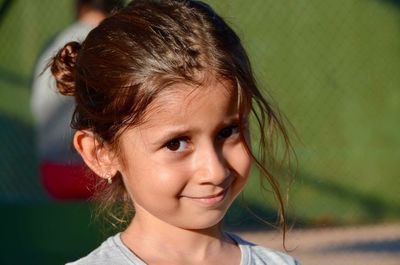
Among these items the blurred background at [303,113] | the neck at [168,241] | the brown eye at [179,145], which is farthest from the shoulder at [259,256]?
the blurred background at [303,113]

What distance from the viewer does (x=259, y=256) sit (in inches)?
91.4

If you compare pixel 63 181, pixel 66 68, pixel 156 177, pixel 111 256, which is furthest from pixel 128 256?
pixel 63 181

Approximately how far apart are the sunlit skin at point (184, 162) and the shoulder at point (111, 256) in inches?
1.3

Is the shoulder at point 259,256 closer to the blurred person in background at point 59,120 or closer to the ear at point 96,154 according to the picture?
the ear at point 96,154

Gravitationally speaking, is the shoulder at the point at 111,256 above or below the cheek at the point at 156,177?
below

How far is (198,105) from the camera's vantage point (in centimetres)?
203

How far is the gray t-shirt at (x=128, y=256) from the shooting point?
2.18 metres

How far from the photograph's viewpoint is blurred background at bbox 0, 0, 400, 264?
17.7 ft

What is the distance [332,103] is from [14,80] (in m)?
1.88

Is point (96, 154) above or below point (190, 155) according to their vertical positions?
below

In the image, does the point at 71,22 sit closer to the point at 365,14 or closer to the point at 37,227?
the point at 37,227

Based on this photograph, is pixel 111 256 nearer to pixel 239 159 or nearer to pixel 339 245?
pixel 239 159

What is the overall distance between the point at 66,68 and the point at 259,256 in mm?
622

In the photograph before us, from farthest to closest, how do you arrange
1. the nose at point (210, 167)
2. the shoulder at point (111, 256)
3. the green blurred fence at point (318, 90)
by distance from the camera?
the green blurred fence at point (318, 90) < the shoulder at point (111, 256) < the nose at point (210, 167)
